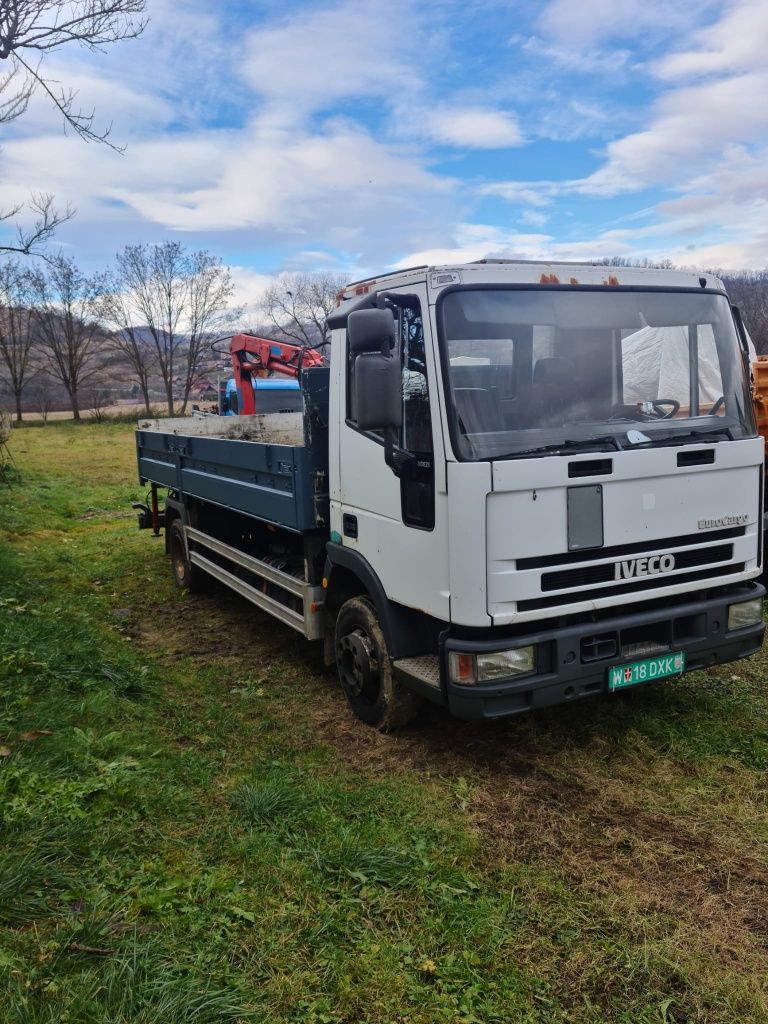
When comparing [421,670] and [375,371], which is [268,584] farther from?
[375,371]

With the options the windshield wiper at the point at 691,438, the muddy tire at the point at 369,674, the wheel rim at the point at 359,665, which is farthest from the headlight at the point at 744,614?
the wheel rim at the point at 359,665

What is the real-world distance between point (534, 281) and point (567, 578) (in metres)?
1.43

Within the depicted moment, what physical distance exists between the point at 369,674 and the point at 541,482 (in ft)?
5.30

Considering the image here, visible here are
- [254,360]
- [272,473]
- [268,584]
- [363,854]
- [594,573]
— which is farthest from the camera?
[254,360]

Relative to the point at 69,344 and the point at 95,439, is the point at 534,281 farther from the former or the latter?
the point at 69,344

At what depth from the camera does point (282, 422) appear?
25.0ft

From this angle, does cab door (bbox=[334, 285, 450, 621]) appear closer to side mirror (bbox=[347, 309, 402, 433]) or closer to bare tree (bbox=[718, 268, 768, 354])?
side mirror (bbox=[347, 309, 402, 433])

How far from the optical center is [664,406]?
3.89m

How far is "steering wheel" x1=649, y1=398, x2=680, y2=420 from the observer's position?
3867mm

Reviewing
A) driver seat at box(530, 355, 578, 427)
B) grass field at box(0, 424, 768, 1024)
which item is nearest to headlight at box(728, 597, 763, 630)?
grass field at box(0, 424, 768, 1024)

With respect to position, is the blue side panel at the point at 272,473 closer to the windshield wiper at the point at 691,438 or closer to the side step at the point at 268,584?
the side step at the point at 268,584

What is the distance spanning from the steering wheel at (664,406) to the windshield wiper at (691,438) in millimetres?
121

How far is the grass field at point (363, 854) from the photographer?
8.08 ft

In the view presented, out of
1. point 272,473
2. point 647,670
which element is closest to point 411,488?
point 647,670
